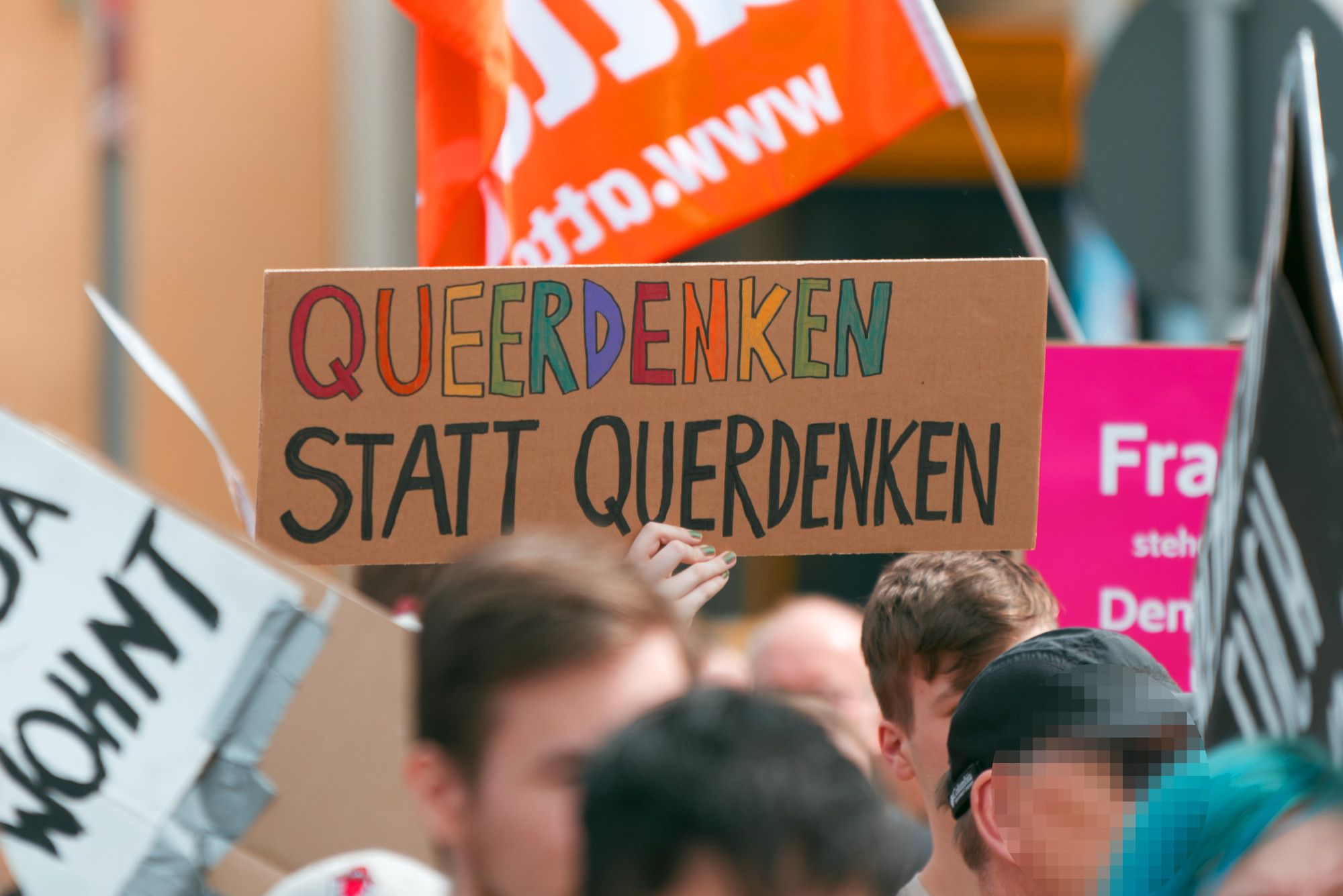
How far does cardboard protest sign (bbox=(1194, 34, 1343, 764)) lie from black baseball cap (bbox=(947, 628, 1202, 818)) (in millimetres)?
221

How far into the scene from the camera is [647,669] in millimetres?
1680

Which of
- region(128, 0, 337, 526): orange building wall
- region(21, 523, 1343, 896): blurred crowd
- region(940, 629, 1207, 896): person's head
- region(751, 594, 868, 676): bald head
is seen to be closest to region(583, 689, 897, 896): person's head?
region(21, 523, 1343, 896): blurred crowd

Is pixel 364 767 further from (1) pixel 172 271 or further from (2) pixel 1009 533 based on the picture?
(1) pixel 172 271

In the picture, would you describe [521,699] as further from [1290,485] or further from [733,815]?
[1290,485]

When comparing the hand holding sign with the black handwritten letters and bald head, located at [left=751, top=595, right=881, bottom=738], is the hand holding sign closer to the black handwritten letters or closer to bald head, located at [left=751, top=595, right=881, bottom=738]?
the black handwritten letters

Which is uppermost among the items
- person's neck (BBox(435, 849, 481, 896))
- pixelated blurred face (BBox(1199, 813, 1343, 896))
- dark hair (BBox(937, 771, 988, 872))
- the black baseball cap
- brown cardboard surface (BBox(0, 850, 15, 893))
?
the black baseball cap

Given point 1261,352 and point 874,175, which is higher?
point 874,175

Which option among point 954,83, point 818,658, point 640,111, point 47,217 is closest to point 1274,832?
point 640,111

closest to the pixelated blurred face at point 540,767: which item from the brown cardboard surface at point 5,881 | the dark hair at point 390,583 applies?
the dark hair at point 390,583

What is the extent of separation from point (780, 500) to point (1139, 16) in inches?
109

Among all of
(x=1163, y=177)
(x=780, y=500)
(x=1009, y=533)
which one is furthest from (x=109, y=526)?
(x=1163, y=177)

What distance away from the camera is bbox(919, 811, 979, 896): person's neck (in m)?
2.46

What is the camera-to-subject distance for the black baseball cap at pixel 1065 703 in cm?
209

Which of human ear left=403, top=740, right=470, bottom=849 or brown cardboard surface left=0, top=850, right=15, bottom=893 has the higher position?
human ear left=403, top=740, right=470, bottom=849
